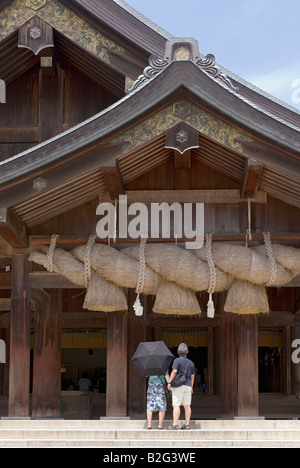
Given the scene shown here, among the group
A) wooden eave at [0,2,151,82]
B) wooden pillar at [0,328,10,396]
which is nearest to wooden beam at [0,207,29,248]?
wooden eave at [0,2,151,82]

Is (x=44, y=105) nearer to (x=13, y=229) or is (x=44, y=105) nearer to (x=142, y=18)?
(x=142, y=18)

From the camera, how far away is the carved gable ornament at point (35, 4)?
12.8 metres

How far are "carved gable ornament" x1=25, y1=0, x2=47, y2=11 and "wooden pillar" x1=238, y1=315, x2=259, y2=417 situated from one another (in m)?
5.61

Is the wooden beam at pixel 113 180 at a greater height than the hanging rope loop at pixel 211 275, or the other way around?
the wooden beam at pixel 113 180

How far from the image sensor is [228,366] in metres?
12.7

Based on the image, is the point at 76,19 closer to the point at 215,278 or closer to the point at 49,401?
the point at 215,278

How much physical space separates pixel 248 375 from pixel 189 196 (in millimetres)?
2548

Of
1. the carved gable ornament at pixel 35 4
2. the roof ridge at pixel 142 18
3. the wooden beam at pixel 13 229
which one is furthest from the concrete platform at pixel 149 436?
the carved gable ornament at pixel 35 4

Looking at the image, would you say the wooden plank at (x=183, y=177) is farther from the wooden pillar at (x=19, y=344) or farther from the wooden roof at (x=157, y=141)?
the wooden pillar at (x=19, y=344)

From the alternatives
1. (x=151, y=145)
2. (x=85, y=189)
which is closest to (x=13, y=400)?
(x=85, y=189)

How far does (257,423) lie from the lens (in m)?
10.7

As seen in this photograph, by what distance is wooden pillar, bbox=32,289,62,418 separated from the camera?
13.1 m

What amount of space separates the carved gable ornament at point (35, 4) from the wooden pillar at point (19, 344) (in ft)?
12.6
